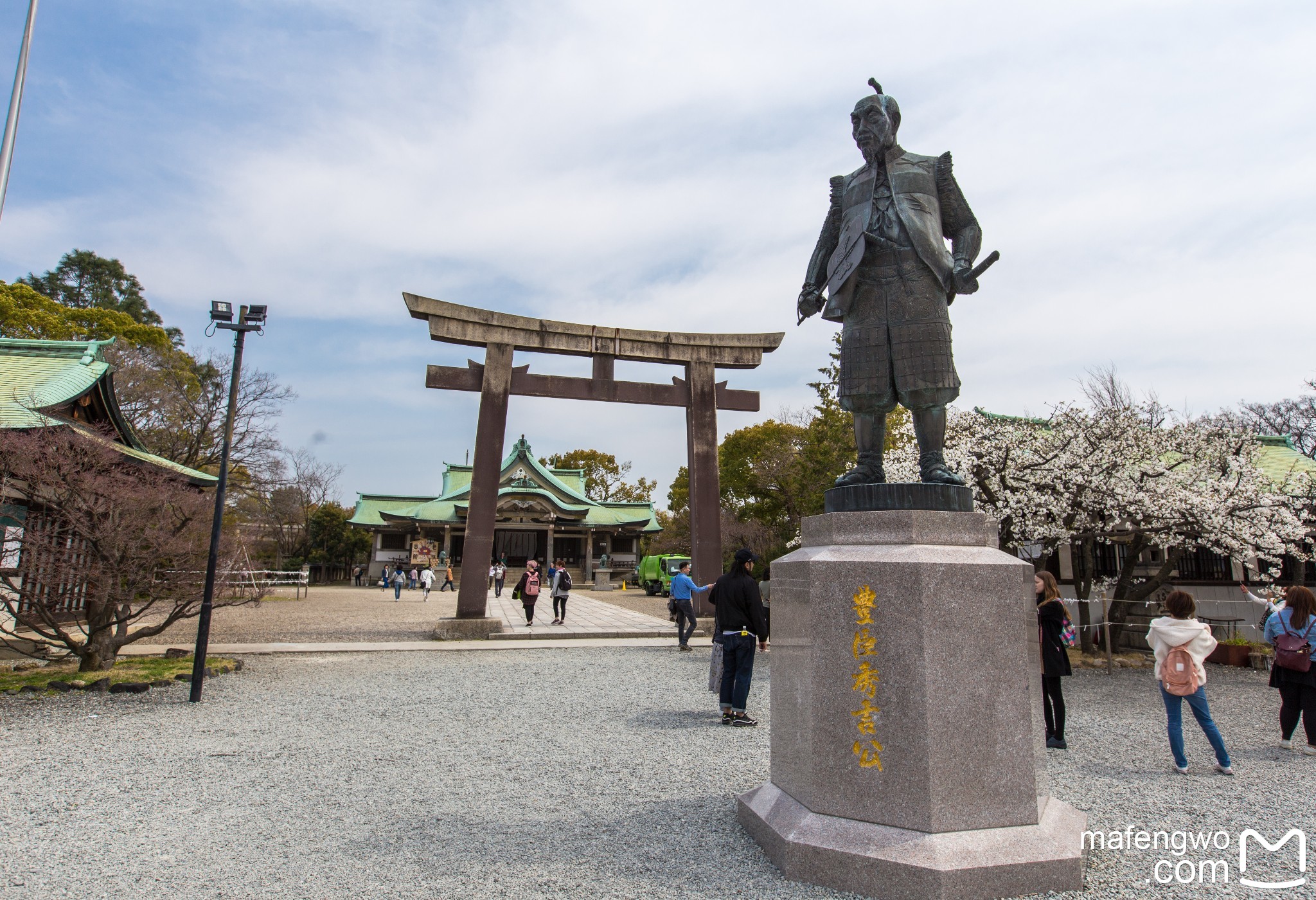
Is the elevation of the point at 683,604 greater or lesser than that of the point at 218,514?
lesser

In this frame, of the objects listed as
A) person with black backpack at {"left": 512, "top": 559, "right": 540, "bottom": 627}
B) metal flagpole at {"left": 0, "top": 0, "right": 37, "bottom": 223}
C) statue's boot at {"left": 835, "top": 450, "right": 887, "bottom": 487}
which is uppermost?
metal flagpole at {"left": 0, "top": 0, "right": 37, "bottom": 223}

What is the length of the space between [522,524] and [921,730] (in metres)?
32.8

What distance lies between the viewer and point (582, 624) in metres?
15.1

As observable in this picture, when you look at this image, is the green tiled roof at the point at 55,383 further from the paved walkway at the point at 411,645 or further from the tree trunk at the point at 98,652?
the tree trunk at the point at 98,652

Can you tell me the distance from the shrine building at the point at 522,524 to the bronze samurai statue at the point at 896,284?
101 ft

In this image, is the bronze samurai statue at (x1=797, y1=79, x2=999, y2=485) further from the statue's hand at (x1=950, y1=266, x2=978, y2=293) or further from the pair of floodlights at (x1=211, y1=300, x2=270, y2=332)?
the pair of floodlights at (x1=211, y1=300, x2=270, y2=332)

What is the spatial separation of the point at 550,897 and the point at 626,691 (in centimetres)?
496

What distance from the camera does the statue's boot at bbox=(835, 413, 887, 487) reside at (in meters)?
3.73

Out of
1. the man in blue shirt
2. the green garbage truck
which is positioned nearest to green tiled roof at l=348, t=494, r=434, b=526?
the green garbage truck

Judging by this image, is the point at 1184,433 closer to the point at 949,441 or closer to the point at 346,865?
the point at 949,441

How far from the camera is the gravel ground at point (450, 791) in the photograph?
10.0ft

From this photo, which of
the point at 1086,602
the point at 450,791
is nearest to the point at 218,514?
the point at 450,791

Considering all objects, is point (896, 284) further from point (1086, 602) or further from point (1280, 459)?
point (1280, 459)

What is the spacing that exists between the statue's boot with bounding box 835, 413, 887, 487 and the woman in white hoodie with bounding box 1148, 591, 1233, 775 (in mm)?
2795
